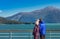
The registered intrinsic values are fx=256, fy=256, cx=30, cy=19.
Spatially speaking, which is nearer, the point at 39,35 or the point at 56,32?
the point at 39,35

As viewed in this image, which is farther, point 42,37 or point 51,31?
point 51,31

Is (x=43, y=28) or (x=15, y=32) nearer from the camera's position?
(x=43, y=28)

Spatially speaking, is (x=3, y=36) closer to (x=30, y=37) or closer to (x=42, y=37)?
(x=30, y=37)

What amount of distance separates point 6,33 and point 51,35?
2.44 m

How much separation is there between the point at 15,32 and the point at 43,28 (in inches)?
76.8

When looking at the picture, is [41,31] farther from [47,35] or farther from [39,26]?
[47,35]

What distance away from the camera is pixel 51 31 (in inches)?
543

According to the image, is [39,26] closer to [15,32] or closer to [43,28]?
[43,28]

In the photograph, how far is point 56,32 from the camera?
13.9 metres

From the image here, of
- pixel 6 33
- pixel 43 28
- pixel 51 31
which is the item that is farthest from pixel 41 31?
pixel 6 33

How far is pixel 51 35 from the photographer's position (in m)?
13.8

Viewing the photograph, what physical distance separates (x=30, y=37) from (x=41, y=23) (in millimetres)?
1436

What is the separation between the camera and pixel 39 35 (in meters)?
12.8

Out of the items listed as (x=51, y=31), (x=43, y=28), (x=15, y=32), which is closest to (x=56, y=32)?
(x=51, y=31)
